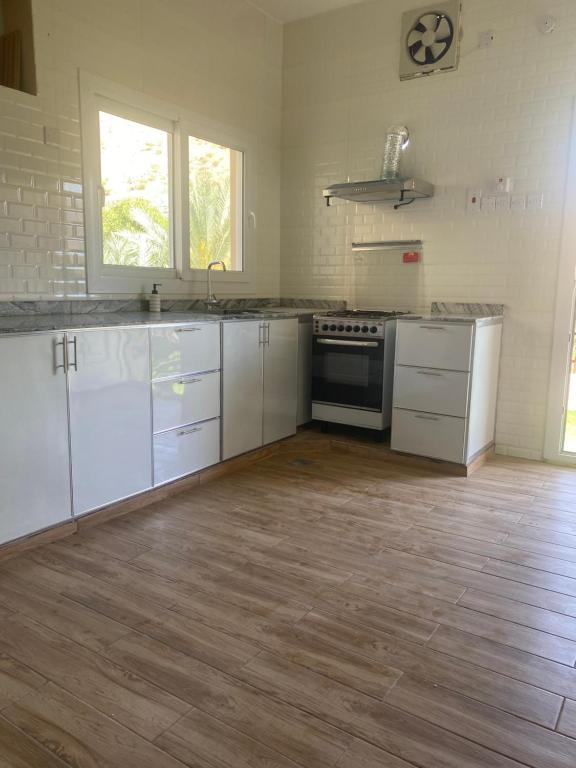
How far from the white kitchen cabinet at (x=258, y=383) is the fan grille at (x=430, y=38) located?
210 cm

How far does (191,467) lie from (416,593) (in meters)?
1.58

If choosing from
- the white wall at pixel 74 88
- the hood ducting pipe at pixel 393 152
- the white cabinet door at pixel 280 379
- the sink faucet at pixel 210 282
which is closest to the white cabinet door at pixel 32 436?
the white wall at pixel 74 88

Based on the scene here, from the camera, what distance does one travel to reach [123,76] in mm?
3465

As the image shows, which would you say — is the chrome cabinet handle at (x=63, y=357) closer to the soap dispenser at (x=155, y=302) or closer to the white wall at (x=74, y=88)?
the white wall at (x=74, y=88)

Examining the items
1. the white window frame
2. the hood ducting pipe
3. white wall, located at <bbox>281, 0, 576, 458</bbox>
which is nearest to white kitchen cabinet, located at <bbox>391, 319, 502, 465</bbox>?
white wall, located at <bbox>281, 0, 576, 458</bbox>

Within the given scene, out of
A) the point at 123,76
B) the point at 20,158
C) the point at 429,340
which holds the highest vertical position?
the point at 123,76

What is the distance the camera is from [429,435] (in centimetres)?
378

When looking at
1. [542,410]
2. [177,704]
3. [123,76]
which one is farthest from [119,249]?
[542,410]

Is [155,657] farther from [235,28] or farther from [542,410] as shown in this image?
[235,28]

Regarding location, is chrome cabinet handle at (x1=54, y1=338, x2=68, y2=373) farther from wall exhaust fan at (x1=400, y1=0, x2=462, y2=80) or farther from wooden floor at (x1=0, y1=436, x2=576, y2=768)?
wall exhaust fan at (x1=400, y1=0, x2=462, y2=80)

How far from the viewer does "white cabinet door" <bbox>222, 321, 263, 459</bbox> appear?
3.58m

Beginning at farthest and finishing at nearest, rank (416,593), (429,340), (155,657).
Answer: (429,340)
(416,593)
(155,657)

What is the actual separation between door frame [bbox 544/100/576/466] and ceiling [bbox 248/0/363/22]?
2036 millimetres

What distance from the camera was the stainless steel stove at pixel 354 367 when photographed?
156 inches
